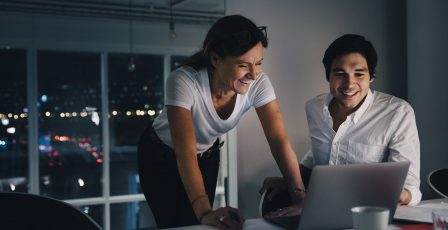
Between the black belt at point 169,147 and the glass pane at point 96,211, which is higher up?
the black belt at point 169,147

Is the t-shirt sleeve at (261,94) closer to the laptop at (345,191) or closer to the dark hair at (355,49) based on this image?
the dark hair at (355,49)

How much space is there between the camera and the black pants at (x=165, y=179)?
6.43 ft

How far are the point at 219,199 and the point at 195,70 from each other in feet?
16.8

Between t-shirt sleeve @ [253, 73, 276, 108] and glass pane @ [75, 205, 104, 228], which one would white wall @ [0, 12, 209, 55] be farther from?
t-shirt sleeve @ [253, 73, 276, 108]

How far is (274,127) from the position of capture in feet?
6.21

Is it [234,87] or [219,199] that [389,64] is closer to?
[234,87]

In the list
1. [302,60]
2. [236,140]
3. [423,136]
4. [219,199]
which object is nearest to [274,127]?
[236,140]

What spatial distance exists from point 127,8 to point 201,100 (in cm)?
571

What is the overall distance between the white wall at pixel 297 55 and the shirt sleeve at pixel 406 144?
47.4 inches

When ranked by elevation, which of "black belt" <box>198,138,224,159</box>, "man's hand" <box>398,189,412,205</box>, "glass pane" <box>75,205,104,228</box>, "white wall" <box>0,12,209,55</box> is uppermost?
"white wall" <box>0,12,209,55</box>

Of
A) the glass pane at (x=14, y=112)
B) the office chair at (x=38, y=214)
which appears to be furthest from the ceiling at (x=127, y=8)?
the office chair at (x=38, y=214)

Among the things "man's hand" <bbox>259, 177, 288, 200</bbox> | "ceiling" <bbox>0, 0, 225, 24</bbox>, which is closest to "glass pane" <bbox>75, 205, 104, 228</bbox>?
"ceiling" <bbox>0, 0, 225, 24</bbox>

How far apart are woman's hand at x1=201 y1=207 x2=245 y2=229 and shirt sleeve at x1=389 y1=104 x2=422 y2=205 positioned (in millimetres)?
A: 782

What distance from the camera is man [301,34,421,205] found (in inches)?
79.2
